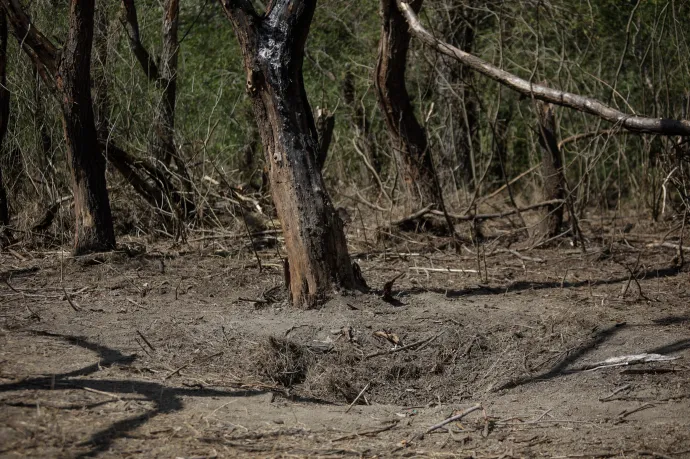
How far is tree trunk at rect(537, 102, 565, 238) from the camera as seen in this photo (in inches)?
360

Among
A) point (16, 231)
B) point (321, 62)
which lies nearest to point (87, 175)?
point (16, 231)

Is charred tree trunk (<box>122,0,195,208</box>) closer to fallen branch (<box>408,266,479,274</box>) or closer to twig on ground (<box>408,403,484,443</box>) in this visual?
fallen branch (<box>408,266,479,274</box>)

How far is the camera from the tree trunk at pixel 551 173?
9141mm

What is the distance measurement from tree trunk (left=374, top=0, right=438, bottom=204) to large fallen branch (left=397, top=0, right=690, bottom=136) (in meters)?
1.74

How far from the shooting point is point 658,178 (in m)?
10.5

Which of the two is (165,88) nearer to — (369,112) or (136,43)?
(136,43)

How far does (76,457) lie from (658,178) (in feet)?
27.6

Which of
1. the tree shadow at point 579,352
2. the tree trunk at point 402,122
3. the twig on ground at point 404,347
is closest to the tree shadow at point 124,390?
the twig on ground at point 404,347

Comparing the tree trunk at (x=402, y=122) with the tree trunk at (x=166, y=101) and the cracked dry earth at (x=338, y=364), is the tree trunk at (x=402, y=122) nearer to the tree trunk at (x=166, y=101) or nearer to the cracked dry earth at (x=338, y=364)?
the cracked dry earth at (x=338, y=364)

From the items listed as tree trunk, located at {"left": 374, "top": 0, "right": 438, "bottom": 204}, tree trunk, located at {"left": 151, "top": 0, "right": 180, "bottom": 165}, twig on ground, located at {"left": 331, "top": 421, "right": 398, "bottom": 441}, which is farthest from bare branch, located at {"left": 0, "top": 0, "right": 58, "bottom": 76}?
twig on ground, located at {"left": 331, "top": 421, "right": 398, "bottom": 441}

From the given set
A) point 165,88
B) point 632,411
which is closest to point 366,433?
point 632,411

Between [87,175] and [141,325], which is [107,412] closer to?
[141,325]

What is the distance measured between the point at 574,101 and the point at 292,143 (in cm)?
216

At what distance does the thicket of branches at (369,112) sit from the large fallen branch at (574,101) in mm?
261
